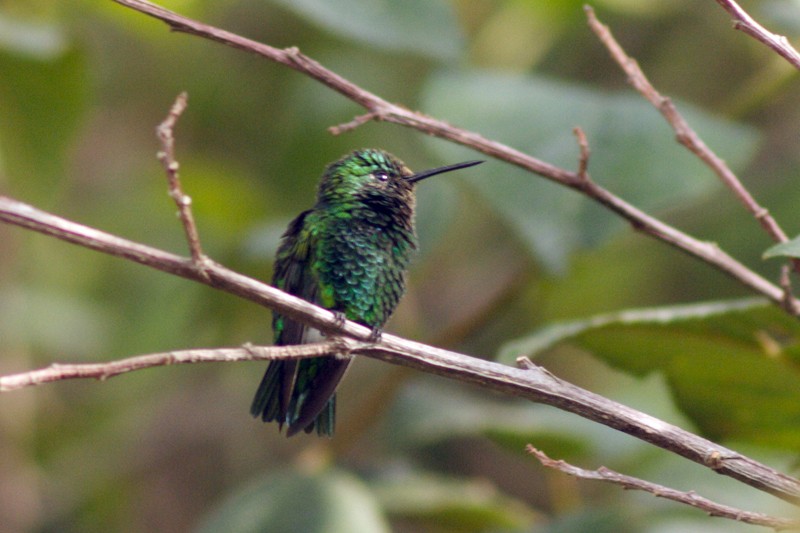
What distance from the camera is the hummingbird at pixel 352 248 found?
7.47ft

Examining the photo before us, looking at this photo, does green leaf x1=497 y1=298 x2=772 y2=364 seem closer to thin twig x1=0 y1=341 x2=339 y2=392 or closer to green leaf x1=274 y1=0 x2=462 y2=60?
thin twig x1=0 y1=341 x2=339 y2=392

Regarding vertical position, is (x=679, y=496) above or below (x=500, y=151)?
below

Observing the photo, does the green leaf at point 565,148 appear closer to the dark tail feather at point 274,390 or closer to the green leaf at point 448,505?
the dark tail feather at point 274,390

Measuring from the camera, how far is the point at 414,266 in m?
2.73

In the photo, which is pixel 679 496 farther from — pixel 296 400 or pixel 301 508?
pixel 301 508

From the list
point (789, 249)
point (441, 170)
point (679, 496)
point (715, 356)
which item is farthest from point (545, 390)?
point (441, 170)

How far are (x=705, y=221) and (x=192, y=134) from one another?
2.12 m

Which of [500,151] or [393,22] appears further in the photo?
[393,22]

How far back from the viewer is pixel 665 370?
2090mm

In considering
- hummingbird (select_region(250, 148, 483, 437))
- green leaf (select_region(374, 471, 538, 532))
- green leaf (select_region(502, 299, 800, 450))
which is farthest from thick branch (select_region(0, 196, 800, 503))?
green leaf (select_region(374, 471, 538, 532))

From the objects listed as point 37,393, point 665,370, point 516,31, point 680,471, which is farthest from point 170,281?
point 665,370

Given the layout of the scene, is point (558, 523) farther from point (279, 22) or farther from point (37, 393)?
point (279, 22)

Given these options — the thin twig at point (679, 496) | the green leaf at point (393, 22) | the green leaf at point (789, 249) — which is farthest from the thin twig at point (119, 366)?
the green leaf at point (393, 22)

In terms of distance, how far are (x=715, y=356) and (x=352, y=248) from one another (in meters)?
0.80
